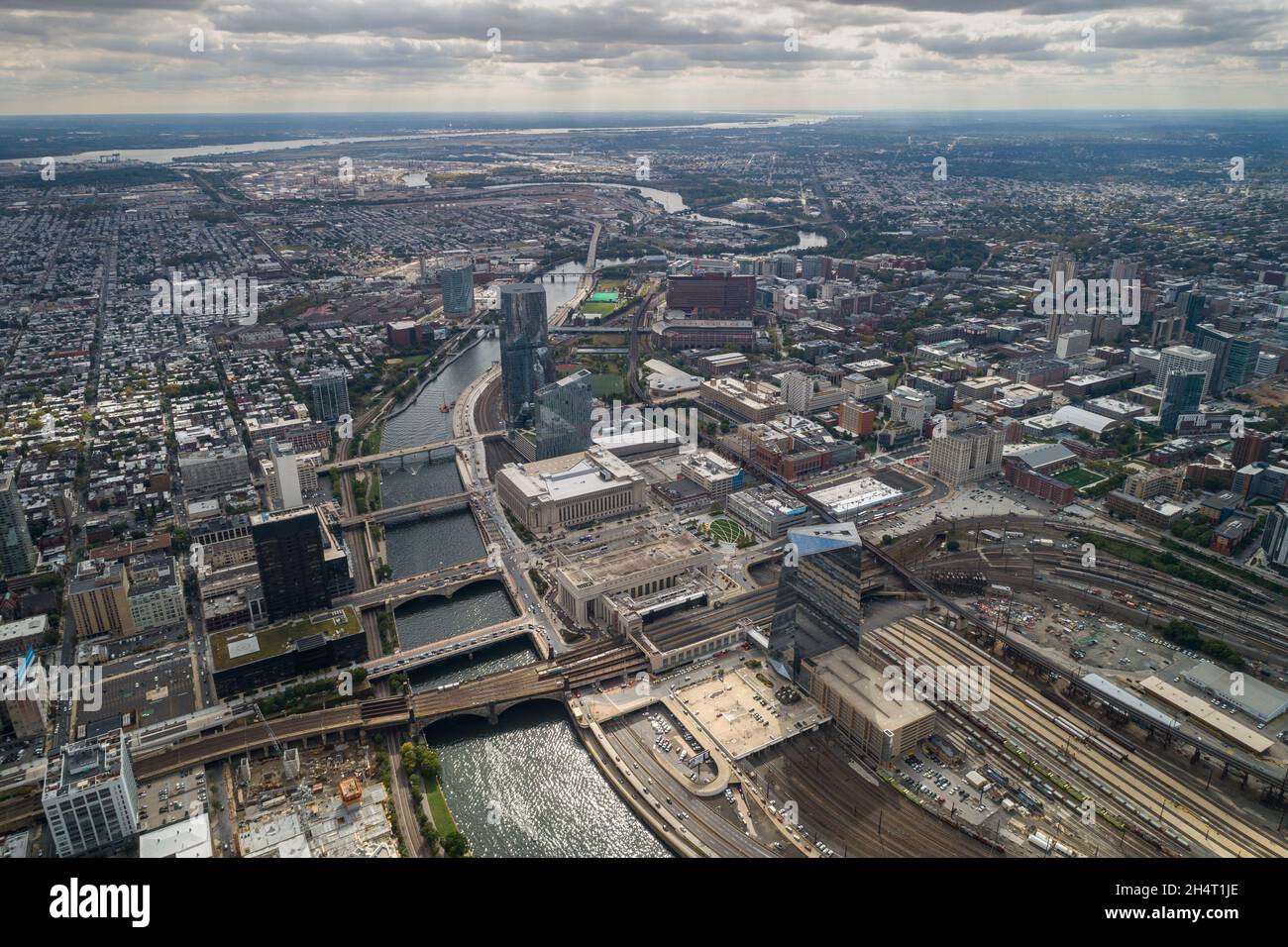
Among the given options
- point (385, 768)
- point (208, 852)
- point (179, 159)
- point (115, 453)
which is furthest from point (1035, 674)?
point (179, 159)

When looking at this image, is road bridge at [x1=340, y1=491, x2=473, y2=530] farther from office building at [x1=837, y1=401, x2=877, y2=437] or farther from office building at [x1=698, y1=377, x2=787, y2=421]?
office building at [x1=837, y1=401, x2=877, y2=437]

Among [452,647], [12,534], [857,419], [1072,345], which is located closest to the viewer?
[452,647]

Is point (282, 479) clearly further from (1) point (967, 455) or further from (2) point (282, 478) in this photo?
(1) point (967, 455)

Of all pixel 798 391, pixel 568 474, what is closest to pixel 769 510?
pixel 568 474

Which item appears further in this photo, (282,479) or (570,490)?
(570,490)

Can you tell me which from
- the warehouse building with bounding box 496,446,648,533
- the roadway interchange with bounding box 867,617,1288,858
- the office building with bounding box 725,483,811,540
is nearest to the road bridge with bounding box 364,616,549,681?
the warehouse building with bounding box 496,446,648,533

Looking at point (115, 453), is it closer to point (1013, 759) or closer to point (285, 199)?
point (1013, 759)
